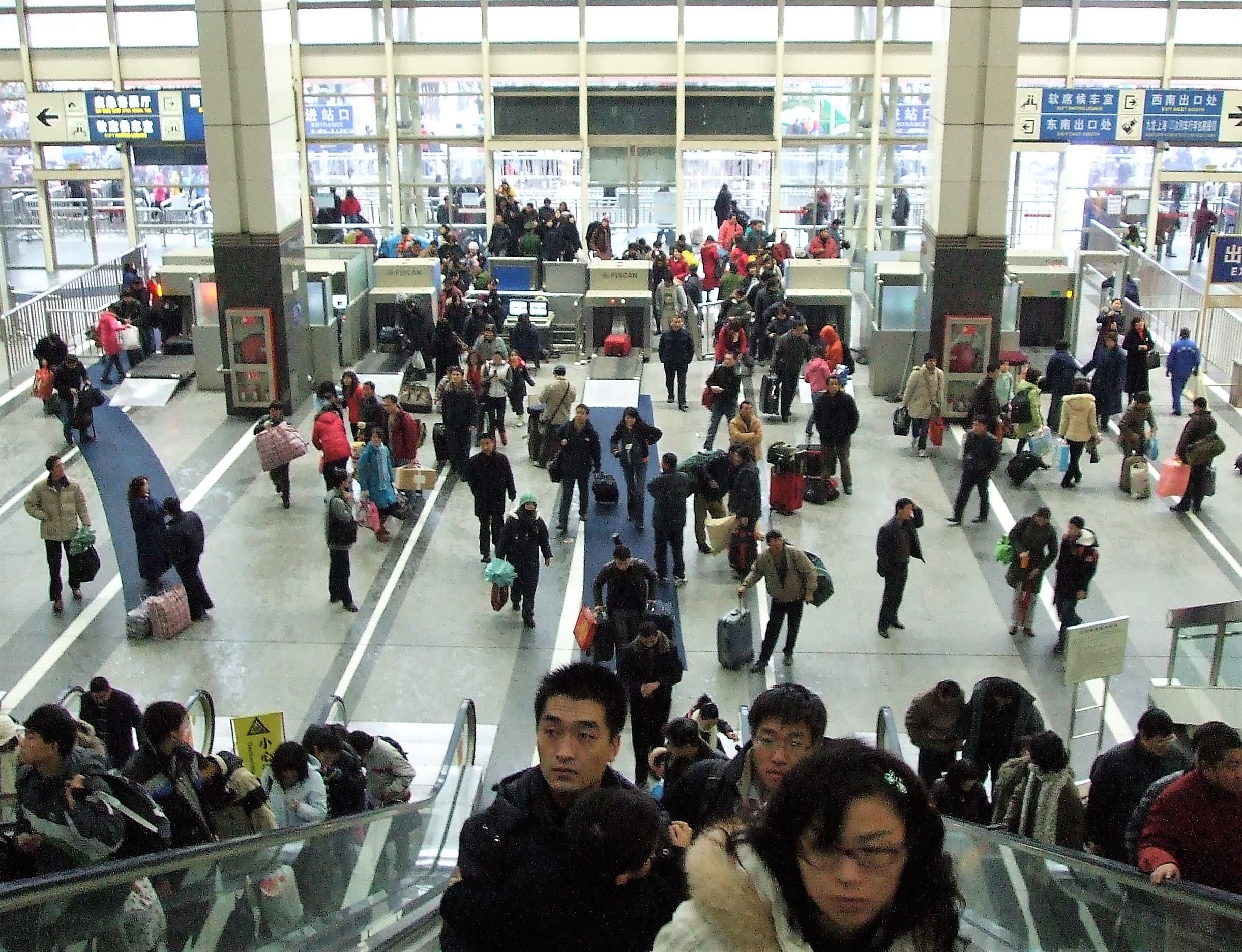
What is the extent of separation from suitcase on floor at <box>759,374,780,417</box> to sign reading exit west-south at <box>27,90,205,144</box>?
1238cm

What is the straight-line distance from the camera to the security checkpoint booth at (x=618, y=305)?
21641 mm

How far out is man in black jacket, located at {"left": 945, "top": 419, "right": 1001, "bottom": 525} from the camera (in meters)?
14.1

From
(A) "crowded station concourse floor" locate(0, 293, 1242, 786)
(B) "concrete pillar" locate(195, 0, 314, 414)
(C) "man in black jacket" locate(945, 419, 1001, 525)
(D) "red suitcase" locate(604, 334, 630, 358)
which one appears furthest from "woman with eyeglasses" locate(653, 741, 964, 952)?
(D) "red suitcase" locate(604, 334, 630, 358)

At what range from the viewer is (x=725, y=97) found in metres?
26.9

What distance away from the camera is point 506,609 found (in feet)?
42.8

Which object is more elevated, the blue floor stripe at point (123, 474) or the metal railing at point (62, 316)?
the metal railing at point (62, 316)

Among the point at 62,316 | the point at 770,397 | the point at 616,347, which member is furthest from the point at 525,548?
the point at 62,316

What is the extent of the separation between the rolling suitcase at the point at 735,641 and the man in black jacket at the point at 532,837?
25.3ft

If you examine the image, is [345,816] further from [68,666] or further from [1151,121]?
[1151,121]

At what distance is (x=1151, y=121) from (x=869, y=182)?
4814 mm

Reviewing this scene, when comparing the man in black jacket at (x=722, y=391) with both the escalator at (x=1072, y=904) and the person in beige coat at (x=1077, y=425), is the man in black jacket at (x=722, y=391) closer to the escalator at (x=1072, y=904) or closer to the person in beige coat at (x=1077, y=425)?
the person in beige coat at (x=1077, y=425)

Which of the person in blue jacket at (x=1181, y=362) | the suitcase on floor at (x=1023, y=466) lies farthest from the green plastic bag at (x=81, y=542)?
the person in blue jacket at (x=1181, y=362)

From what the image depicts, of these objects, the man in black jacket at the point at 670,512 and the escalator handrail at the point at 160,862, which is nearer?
the escalator handrail at the point at 160,862

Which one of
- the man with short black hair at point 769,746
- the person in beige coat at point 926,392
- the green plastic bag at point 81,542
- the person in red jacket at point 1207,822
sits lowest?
the green plastic bag at point 81,542
